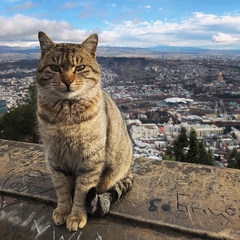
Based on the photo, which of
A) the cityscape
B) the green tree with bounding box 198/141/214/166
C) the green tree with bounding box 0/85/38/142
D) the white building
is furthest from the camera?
the white building

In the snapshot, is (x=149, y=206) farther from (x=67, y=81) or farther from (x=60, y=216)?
(x=67, y=81)

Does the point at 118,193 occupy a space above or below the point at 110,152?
below

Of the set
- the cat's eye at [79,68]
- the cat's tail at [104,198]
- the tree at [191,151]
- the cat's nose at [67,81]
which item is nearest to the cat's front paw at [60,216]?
the cat's tail at [104,198]

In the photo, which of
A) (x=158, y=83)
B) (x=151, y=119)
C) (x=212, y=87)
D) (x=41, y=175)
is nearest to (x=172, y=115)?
(x=151, y=119)

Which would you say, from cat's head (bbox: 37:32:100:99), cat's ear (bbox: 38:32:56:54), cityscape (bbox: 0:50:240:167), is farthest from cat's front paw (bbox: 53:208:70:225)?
cityscape (bbox: 0:50:240:167)

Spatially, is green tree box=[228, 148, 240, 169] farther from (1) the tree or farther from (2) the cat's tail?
(2) the cat's tail

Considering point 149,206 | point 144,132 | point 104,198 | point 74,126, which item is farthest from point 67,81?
point 144,132

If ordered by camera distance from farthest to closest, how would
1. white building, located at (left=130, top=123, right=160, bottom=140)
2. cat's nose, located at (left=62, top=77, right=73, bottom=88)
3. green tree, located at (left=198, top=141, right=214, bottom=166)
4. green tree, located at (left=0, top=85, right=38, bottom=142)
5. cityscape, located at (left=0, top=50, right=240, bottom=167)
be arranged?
white building, located at (left=130, top=123, right=160, bottom=140)
cityscape, located at (left=0, top=50, right=240, bottom=167)
green tree, located at (left=0, top=85, right=38, bottom=142)
green tree, located at (left=198, top=141, right=214, bottom=166)
cat's nose, located at (left=62, top=77, right=73, bottom=88)

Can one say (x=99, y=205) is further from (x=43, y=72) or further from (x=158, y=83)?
(x=158, y=83)
